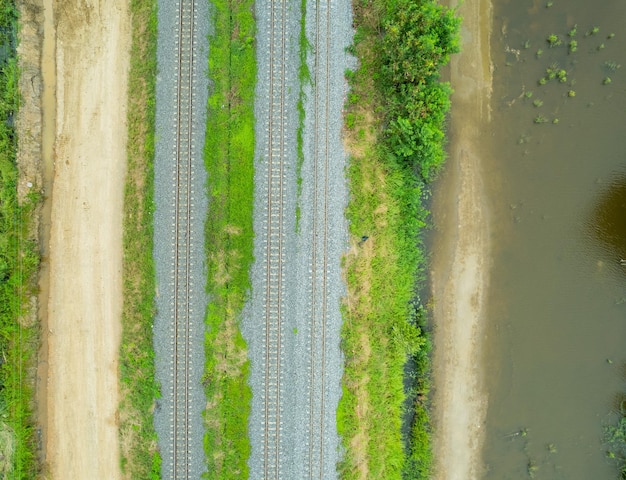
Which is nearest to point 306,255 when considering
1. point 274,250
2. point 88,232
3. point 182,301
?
point 274,250


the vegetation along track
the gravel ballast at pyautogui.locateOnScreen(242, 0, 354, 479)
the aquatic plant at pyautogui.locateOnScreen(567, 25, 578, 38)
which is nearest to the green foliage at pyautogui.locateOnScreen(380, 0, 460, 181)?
the gravel ballast at pyautogui.locateOnScreen(242, 0, 354, 479)

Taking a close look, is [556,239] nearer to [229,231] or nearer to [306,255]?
[306,255]

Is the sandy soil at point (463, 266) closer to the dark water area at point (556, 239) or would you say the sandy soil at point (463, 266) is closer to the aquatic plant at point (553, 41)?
the dark water area at point (556, 239)

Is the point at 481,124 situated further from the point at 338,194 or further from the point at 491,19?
the point at 338,194

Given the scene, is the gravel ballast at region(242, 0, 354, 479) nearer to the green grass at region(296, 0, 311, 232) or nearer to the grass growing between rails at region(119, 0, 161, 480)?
the green grass at region(296, 0, 311, 232)

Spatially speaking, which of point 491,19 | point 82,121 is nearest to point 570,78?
point 491,19

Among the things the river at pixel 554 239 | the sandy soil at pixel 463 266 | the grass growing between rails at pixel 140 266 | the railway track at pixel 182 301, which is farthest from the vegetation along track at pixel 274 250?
the river at pixel 554 239
